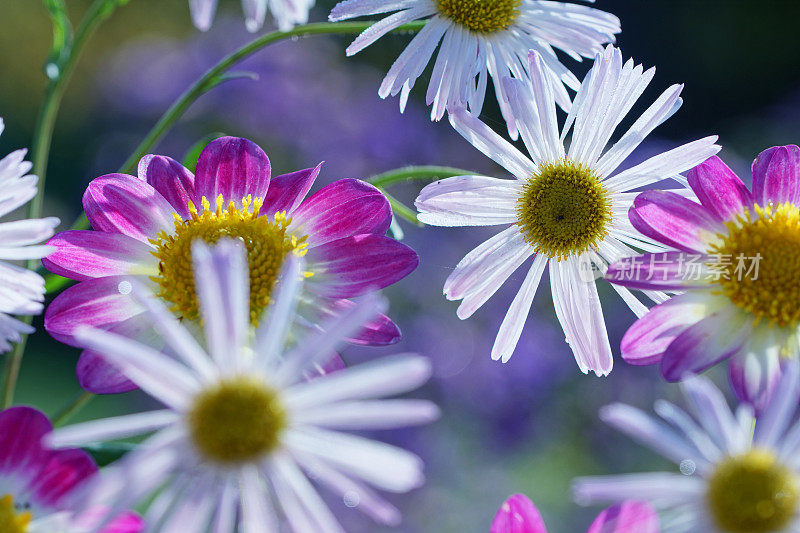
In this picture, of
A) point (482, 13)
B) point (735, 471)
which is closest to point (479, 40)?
point (482, 13)

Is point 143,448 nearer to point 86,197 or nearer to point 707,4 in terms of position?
point 86,197

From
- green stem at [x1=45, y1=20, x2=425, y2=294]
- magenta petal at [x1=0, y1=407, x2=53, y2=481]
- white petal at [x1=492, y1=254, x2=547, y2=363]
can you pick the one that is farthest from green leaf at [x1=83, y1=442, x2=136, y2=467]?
white petal at [x1=492, y1=254, x2=547, y2=363]

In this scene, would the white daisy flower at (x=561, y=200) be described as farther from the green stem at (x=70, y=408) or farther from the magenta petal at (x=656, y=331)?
the green stem at (x=70, y=408)

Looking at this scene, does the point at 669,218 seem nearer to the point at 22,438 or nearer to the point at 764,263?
the point at 764,263

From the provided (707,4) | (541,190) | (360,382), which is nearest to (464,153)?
(541,190)

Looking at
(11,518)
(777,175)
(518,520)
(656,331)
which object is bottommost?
(11,518)

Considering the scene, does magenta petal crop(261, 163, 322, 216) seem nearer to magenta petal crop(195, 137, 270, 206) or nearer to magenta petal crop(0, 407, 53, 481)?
magenta petal crop(195, 137, 270, 206)
